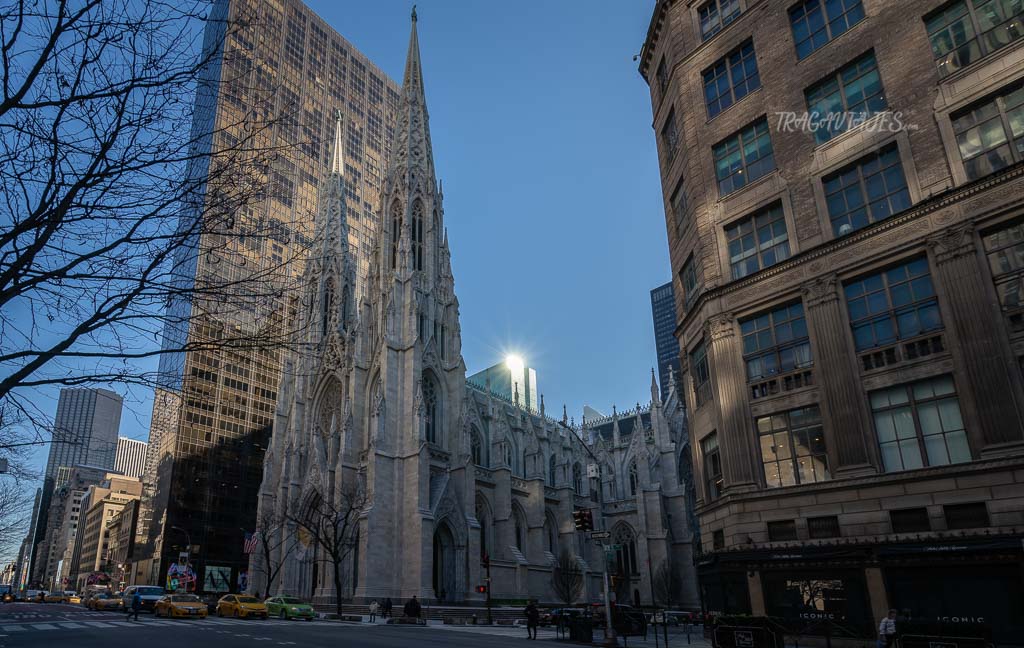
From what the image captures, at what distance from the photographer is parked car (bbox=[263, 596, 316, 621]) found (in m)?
32.8

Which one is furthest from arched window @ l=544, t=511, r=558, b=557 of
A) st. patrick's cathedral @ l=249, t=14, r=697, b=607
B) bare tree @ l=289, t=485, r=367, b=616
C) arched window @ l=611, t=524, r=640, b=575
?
bare tree @ l=289, t=485, r=367, b=616

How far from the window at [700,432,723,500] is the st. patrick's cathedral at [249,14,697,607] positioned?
13.8 meters

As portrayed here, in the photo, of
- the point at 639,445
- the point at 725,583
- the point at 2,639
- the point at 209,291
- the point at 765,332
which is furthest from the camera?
the point at 639,445

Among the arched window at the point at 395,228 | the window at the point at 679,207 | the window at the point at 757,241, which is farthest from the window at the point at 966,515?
the arched window at the point at 395,228

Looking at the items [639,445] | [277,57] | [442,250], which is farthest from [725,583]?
[277,57]

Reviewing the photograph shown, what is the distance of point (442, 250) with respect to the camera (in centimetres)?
5709

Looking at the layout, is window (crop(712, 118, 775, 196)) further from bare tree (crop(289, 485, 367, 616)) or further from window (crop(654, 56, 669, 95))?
bare tree (crop(289, 485, 367, 616))

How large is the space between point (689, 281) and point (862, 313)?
9032 mm

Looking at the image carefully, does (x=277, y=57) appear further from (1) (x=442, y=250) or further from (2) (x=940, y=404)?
(2) (x=940, y=404)

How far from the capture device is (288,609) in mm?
32906

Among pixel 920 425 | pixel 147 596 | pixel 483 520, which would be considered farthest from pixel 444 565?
pixel 920 425

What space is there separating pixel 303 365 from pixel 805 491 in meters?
46.1

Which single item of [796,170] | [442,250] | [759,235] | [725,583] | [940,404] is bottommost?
[725,583]

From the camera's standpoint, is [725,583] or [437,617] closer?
[725,583]
